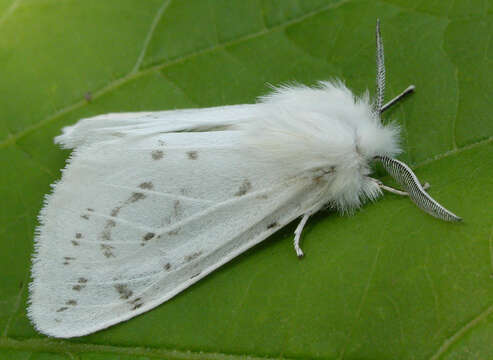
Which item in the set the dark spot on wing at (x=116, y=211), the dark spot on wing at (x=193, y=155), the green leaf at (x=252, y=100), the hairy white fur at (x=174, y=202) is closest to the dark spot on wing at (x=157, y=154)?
the hairy white fur at (x=174, y=202)

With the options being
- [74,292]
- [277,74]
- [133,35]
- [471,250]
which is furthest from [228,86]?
[471,250]

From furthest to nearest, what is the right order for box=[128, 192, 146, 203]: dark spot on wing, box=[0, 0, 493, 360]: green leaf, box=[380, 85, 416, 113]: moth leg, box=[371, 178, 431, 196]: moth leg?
box=[380, 85, 416, 113]: moth leg, box=[128, 192, 146, 203]: dark spot on wing, box=[371, 178, 431, 196]: moth leg, box=[0, 0, 493, 360]: green leaf

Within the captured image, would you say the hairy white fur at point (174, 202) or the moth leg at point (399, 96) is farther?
the moth leg at point (399, 96)

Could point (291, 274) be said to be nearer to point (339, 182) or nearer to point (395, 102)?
point (339, 182)

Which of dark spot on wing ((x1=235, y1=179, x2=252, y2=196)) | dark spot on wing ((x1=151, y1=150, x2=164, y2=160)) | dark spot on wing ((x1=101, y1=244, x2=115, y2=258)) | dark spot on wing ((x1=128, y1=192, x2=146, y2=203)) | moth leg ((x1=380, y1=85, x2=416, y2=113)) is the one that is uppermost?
moth leg ((x1=380, y1=85, x2=416, y2=113))

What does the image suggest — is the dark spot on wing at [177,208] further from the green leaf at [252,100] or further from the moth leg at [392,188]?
the moth leg at [392,188]

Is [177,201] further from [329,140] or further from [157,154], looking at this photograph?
[329,140]

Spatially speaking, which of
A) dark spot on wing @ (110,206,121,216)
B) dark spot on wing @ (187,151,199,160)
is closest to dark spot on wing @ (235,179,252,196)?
dark spot on wing @ (187,151,199,160)

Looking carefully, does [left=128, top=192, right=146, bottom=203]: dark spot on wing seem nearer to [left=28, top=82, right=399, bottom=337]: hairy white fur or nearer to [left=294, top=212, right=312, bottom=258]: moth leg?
[left=28, top=82, right=399, bottom=337]: hairy white fur
